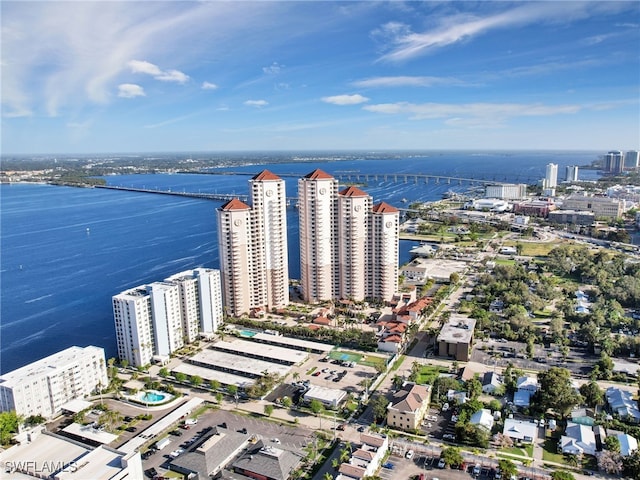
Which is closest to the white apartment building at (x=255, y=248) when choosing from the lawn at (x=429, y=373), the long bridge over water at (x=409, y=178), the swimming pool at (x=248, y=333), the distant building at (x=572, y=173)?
the swimming pool at (x=248, y=333)

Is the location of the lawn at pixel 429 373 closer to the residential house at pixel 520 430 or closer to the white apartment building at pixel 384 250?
the residential house at pixel 520 430

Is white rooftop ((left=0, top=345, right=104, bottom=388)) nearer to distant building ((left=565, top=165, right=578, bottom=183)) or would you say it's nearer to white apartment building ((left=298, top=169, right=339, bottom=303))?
white apartment building ((left=298, top=169, right=339, bottom=303))

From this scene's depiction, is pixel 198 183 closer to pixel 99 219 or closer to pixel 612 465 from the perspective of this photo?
pixel 99 219

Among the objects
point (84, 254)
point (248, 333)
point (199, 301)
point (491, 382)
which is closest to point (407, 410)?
point (491, 382)

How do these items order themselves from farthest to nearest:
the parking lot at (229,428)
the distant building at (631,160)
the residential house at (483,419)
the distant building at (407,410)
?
the distant building at (631,160) → the distant building at (407,410) → the residential house at (483,419) → the parking lot at (229,428)

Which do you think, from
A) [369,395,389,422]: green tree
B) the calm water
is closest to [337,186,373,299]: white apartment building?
the calm water

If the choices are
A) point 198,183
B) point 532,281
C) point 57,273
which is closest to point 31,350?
point 57,273
